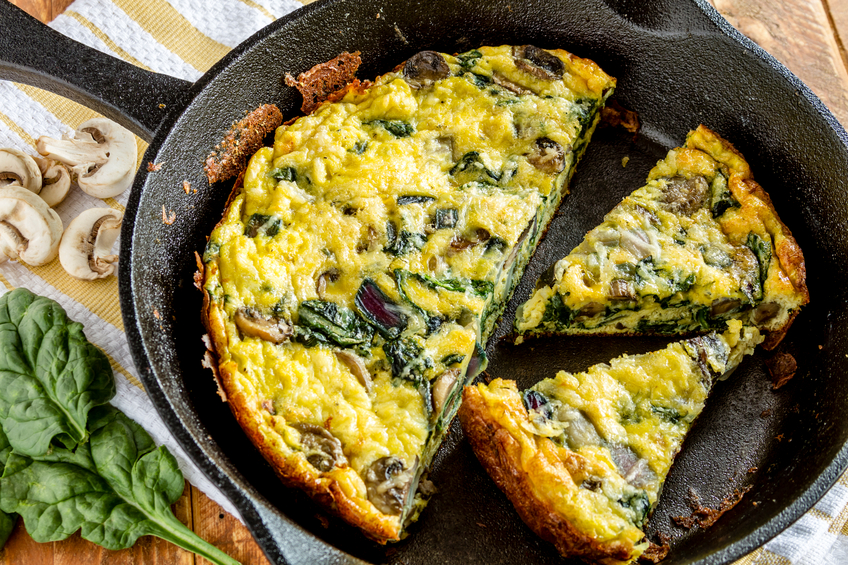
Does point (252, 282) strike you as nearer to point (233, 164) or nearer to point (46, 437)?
point (233, 164)

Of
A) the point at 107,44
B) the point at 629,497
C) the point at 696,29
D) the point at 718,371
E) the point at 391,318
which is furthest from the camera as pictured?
Answer: the point at 107,44

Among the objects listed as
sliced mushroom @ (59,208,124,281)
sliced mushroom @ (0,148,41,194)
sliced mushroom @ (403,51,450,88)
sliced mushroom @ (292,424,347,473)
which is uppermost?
sliced mushroom @ (403,51,450,88)

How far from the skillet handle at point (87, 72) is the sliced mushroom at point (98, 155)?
770mm

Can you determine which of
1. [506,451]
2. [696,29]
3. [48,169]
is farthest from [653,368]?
[48,169]

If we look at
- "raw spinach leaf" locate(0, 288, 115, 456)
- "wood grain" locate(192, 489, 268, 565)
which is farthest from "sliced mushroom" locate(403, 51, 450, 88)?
"wood grain" locate(192, 489, 268, 565)

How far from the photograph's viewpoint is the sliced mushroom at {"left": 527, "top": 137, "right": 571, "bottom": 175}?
12.8 ft

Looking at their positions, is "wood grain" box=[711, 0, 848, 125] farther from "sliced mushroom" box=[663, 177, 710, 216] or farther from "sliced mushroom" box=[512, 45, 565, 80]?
"sliced mushroom" box=[512, 45, 565, 80]

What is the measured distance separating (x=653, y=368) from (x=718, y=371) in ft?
1.17

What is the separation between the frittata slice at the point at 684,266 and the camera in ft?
12.3

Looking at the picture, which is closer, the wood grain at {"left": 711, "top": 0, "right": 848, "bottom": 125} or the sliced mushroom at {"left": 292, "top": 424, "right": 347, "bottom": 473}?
the sliced mushroom at {"left": 292, "top": 424, "right": 347, "bottom": 473}

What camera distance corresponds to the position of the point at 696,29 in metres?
4.09

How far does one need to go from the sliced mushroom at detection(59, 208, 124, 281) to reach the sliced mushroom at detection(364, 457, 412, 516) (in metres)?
2.08

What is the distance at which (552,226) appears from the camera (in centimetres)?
433


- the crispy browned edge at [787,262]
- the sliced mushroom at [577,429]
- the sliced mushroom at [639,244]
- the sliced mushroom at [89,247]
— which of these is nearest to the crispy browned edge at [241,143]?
the sliced mushroom at [89,247]
